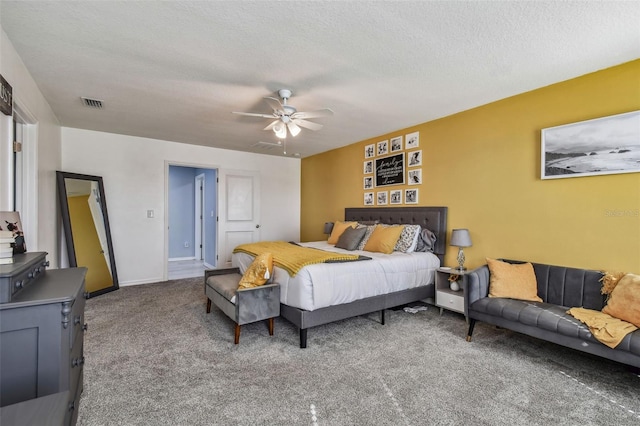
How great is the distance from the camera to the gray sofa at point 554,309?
2.10m

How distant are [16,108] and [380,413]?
3.71 meters

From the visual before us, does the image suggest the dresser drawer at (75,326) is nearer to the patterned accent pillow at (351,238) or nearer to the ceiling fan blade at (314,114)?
the ceiling fan blade at (314,114)

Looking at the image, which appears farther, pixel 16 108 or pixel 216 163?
pixel 216 163

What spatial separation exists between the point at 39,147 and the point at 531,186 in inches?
207

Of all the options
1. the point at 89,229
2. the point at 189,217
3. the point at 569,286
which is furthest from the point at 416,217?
the point at 189,217

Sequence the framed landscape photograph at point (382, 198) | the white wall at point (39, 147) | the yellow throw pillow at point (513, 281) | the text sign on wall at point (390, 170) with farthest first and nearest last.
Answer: the framed landscape photograph at point (382, 198) < the text sign on wall at point (390, 170) < the yellow throw pillow at point (513, 281) < the white wall at point (39, 147)

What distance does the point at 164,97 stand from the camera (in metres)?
3.25

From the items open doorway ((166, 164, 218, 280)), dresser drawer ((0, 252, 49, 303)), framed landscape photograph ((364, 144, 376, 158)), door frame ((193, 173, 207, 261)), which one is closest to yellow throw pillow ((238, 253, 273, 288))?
dresser drawer ((0, 252, 49, 303))

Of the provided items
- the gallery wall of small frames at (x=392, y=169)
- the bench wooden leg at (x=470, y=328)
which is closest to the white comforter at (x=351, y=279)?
the bench wooden leg at (x=470, y=328)

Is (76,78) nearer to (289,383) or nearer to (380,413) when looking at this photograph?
(289,383)

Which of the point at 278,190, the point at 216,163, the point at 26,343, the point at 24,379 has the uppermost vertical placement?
the point at 216,163

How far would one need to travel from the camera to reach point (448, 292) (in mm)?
3498

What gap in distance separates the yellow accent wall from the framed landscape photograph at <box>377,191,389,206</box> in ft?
2.10

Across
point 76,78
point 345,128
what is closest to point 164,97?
point 76,78
